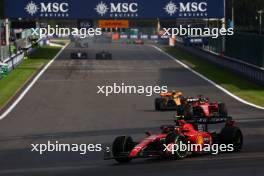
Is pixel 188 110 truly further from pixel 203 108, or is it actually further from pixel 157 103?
pixel 157 103

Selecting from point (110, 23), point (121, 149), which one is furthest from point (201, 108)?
point (110, 23)

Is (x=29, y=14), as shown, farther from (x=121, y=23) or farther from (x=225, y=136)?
(x=225, y=136)

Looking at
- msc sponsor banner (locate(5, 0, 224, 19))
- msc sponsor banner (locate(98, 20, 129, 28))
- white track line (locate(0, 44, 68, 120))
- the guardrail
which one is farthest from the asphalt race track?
msc sponsor banner (locate(5, 0, 224, 19))

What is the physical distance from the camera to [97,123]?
3081 cm

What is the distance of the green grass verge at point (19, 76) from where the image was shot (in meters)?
44.7

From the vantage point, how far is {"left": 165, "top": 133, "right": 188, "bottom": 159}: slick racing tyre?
1938cm

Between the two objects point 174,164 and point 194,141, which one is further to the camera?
point 194,141

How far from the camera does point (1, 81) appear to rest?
171ft

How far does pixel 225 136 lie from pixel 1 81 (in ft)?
107

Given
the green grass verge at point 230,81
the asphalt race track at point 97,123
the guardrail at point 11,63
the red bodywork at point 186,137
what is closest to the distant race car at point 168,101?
the asphalt race track at point 97,123

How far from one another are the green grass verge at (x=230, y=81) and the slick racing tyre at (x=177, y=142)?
18.3 meters

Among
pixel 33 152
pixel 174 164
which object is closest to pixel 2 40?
pixel 33 152

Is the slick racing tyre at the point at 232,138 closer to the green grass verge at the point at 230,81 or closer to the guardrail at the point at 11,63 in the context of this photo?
the green grass verge at the point at 230,81

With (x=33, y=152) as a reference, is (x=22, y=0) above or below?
above
